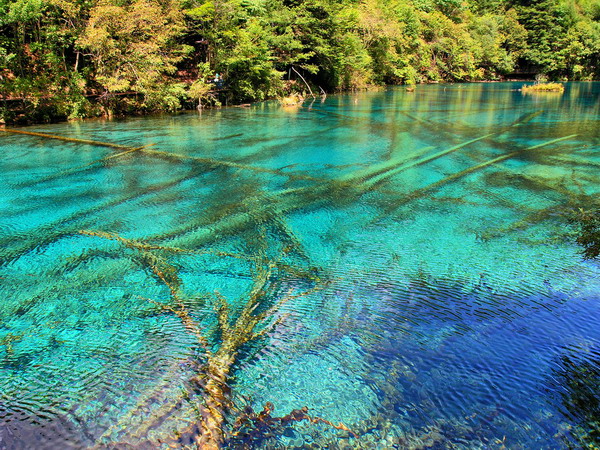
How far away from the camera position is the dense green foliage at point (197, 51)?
57.3 ft

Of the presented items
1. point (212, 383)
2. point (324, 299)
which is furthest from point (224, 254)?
point (212, 383)

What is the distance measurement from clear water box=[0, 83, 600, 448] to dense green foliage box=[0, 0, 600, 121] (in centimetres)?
873

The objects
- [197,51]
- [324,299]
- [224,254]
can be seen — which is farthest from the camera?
[197,51]

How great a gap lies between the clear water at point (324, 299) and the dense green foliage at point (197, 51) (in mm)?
8725

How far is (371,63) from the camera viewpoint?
41.4 meters

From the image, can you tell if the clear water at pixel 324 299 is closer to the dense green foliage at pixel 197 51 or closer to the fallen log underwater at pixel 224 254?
the fallen log underwater at pixel 224 254

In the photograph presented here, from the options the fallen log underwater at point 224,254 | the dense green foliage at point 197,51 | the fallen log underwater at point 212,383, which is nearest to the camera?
the fallen log underwater at point 212,383

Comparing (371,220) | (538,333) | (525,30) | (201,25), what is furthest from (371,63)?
(538,333)

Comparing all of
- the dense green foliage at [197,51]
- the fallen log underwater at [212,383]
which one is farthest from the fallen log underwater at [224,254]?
the dense green foliage at [197,51]

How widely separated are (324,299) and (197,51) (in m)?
24.9

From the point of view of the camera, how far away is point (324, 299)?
188 inches

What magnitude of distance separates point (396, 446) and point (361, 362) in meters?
0.90

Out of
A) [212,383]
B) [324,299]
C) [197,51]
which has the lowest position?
[212,383]

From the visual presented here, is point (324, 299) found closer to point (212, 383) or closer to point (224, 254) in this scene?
point (212, 383)
